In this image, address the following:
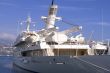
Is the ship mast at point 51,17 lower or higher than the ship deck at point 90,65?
higher

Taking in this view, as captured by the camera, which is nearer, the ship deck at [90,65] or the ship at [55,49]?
the ship deck at [90,65]

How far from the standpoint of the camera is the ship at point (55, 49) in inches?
1695

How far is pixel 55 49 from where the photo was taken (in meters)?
45.6

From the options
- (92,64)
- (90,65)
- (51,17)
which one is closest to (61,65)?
(90,65)

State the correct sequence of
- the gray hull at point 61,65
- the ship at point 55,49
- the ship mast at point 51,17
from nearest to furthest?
the gray hull at point 61,65 < the ship at point 55,49 < the ship mast at point 51,17

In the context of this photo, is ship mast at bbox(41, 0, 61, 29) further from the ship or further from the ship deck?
the ship deck

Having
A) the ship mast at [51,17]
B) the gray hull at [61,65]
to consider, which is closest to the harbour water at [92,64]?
the gray hull at [61,65]

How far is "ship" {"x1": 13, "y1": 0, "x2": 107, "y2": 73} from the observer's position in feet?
141

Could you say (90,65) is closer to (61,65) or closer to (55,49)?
(61,65)

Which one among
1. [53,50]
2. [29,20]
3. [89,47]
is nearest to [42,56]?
[53,50]

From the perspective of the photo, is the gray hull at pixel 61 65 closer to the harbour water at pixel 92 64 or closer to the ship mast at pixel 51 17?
the harbour water at pixel 92 64

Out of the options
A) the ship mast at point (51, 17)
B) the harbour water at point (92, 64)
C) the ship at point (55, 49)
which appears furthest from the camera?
the ship mast at point (51, 17)

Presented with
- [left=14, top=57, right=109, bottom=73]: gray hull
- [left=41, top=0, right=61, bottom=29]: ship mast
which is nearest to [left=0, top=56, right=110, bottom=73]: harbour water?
[left=14, top=57, right=109, bottom=73]: gray hull

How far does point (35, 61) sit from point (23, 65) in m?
9.01
